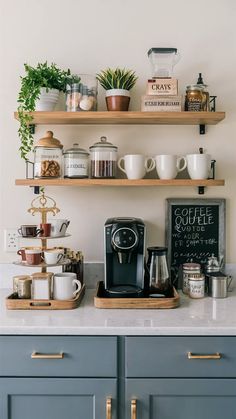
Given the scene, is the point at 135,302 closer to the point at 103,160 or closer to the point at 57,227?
the point at 57,227

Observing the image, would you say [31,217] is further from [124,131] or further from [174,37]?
[174,37]

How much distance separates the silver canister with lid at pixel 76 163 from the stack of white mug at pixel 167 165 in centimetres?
17

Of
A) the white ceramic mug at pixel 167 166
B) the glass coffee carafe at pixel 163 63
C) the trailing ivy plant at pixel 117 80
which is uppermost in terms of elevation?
the glass coffee carafe at pixel 163 63

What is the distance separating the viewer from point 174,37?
2.23 m

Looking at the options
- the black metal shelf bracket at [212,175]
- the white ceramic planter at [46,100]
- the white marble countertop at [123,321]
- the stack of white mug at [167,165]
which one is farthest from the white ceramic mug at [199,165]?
the white ceramic planter at [46,100]

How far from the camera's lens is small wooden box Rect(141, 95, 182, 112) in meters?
2.05

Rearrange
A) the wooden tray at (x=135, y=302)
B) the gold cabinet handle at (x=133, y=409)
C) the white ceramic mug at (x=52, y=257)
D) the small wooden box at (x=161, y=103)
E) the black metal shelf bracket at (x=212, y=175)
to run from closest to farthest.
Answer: the gold cabinet handle at (x=133, y=409), the wooden tray at (x=135, y=302), the white ceramic mug at (x=52, y=257), the small wooden box at (x=161, y=103), the black metal shelf bracket at (x=212, y=175)

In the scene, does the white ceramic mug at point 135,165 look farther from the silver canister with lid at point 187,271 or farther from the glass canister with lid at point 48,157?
the silver canister with lid at point 187,271

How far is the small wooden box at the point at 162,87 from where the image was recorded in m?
2.04

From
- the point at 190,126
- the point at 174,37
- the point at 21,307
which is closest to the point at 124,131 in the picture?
the point at 190,126

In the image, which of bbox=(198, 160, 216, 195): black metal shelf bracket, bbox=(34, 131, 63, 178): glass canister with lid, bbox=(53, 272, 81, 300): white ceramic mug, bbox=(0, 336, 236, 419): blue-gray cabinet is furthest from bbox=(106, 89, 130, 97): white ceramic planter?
bbox=(0, 336, 236, 419): blue-gray cabinet

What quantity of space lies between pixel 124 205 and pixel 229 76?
2.71 feet

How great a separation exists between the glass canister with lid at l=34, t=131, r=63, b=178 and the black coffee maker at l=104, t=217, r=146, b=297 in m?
0.36

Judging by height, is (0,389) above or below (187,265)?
below
